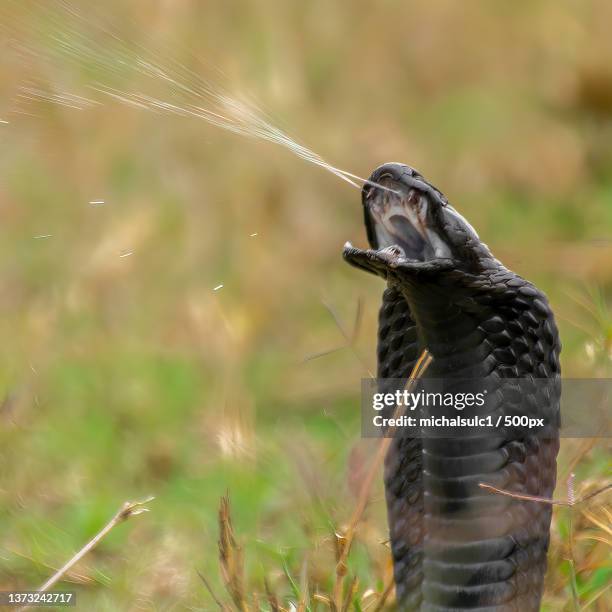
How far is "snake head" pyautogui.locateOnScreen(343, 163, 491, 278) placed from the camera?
2.06m

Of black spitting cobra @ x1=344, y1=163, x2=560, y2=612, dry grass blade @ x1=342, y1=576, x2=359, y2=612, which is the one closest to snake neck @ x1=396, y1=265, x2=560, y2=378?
black spitting cobra @ x1=344, y1=163, x2=560, y2=612

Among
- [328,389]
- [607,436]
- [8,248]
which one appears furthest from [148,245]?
[607,436]

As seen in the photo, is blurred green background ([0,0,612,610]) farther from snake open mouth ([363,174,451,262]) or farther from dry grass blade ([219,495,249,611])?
snake open mouth ([363,174,451,262])

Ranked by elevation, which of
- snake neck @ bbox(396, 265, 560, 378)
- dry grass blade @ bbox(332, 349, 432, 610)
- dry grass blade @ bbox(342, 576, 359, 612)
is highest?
snake neck @ bbox(396, 265, 560, 378)

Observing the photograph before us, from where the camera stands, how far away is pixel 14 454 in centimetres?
350

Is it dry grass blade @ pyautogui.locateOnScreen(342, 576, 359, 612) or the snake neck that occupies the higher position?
the snake neck

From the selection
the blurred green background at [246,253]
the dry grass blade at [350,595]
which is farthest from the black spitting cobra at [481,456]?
the blurred green background at [246,253]

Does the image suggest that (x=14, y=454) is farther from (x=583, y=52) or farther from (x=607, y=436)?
(x=583, y=52)

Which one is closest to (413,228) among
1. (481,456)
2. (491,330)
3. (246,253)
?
(491,330)

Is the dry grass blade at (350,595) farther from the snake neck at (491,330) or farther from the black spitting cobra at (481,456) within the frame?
the snake neck at (491,330)

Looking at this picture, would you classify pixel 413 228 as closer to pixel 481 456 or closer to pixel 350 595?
pixel 481 456

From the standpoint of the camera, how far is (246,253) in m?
5.77

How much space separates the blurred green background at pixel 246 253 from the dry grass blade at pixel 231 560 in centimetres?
30

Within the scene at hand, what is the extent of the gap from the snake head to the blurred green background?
2.09 feet
